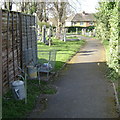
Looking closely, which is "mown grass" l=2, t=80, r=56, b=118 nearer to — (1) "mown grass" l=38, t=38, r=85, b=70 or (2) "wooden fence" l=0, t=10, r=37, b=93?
(2) "wooden fence" l=0, t=10, r=37, b=93

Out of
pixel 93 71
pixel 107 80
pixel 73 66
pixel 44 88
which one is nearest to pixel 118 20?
pixel 107 80

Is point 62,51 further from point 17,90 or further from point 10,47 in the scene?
point 17,90

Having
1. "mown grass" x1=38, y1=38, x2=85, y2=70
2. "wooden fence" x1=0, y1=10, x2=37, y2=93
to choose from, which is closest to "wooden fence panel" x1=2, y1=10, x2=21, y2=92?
"wooden fence" x1=0, y1=10, x2=37, y2=93

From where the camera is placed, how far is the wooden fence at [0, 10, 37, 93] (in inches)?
258

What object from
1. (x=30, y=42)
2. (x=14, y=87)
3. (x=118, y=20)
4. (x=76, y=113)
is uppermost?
(x=118, y=20)

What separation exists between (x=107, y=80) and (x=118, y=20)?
3023mm

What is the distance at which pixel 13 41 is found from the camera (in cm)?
739

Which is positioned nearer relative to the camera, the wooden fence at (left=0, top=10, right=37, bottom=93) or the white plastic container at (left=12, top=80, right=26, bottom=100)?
the white plastic container at (left=12, top=80, right=26, bottom=100)

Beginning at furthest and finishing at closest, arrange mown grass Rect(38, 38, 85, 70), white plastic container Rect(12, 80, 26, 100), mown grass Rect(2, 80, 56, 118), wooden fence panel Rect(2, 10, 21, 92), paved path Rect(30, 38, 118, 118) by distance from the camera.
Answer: mown grass Rect(38, 38, 85, 70) → wooden fence panel Rect(2, 10, 21, 92) → white plastic container Rect(12, 80, 26, 100) → paved path Rect(30, 38, 118, 118) → mown grass Rect(2, 80, 56, 118)

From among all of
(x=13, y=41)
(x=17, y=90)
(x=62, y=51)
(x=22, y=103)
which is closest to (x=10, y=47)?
(x=13, y=41)

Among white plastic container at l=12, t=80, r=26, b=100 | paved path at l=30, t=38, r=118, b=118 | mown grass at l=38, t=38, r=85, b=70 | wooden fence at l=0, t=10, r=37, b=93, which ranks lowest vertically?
paved path at l=30, t=38, r=118, b=118

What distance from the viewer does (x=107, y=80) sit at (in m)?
8.56

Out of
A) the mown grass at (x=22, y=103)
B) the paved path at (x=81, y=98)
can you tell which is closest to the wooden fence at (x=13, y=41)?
Result: the mown grass at (x=22, y=103)

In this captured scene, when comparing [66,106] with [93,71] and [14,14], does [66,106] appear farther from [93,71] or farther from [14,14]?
[93,71]
